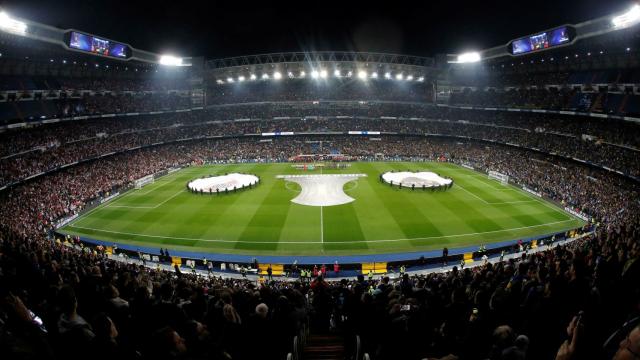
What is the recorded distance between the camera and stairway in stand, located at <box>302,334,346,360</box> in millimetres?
7904

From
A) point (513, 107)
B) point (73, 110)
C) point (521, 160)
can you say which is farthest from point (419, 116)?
point (73, 110)

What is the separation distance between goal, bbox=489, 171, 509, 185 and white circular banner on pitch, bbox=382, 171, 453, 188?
342 inches

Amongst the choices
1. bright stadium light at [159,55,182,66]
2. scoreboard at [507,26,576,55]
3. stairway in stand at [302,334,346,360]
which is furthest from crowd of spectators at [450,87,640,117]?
bright stadium light at [159,55,182,66]

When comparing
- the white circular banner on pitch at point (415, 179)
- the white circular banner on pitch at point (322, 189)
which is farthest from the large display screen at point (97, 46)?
the white circular banner on pitch at point (415, 179)

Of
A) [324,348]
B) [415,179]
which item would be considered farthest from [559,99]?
[324,348]

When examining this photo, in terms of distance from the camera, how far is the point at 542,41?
4994 centimetres

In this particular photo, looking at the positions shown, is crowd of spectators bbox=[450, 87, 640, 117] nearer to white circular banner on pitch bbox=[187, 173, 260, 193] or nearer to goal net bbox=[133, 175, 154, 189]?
white circular banner on pitch bbox=[187, 173, 260, 193]

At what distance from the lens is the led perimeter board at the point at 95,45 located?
148 feet

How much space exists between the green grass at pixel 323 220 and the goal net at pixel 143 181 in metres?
2.12

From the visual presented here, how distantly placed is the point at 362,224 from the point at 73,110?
54165 mm

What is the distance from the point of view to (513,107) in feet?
205

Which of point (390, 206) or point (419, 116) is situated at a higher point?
point (419, 116)

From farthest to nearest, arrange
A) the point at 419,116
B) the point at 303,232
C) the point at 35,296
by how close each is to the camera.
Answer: the point at 419,116 < the point at 303,232 < the point at 35,296

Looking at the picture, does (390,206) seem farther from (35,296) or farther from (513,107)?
(513,107)
